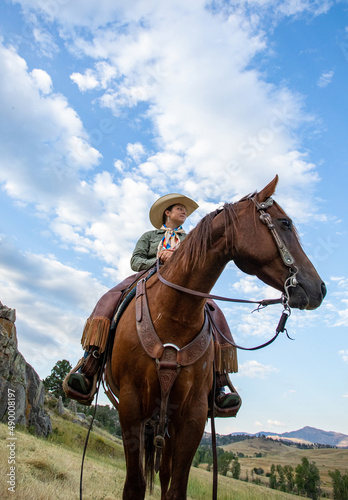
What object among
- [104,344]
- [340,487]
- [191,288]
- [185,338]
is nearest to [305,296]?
[191,288]

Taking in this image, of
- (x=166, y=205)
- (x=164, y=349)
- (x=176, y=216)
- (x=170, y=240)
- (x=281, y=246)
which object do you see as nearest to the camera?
(x=281, y=246)

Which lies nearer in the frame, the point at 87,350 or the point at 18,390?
the point at 87,350

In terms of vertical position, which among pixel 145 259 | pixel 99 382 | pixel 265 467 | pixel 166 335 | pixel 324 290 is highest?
pixel 145 259

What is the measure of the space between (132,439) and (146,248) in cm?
272

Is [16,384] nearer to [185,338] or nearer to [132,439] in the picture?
[132,439]

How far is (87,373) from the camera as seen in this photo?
4379mm

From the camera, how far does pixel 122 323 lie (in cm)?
408

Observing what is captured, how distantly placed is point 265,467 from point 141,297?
8242cm

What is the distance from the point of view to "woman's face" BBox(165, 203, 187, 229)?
5.41m

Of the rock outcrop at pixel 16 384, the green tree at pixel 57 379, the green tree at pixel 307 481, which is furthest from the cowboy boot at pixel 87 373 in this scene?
the green tree at pixel 307 481

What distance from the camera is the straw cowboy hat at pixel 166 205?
5.67 metres

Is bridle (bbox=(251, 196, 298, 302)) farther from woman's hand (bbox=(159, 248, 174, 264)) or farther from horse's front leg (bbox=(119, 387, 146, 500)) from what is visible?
horse's front leg (bbox=(119, 387, 146, 500))

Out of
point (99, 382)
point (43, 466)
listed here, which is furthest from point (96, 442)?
point (99, 382)

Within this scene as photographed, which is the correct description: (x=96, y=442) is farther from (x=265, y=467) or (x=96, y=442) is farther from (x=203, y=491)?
(x=265, y=467)
